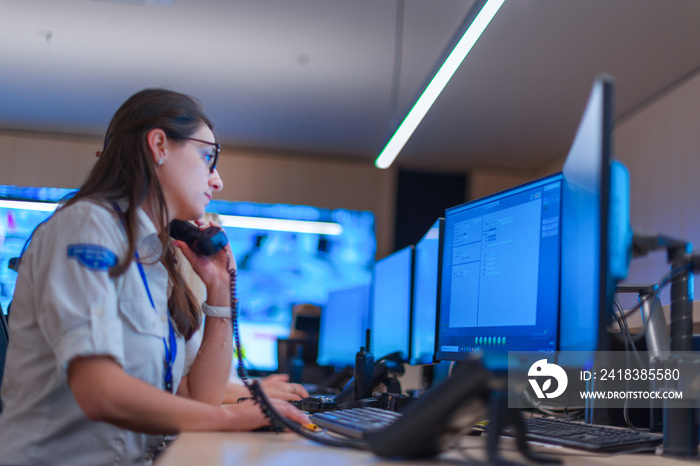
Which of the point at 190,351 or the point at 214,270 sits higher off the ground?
the point at 214,270

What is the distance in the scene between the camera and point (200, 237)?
5.63 ft

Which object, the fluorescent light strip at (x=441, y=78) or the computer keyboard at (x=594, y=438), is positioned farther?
the fluorescent light strip at (x=441, y=78)

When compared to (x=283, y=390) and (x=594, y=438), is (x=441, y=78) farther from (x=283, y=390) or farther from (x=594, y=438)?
(x=594, y=438)

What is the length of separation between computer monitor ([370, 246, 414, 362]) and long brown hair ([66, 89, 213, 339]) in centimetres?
88

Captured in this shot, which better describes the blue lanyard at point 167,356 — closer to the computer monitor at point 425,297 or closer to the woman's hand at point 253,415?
the woman's hand at point 253,415

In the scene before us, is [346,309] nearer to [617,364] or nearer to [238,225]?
[617,364]

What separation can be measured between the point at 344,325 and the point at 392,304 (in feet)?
4.37

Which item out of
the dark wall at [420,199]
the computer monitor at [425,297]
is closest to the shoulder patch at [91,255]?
the computer monitor at [425,297]

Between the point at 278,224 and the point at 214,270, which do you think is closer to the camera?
the point at 214,270

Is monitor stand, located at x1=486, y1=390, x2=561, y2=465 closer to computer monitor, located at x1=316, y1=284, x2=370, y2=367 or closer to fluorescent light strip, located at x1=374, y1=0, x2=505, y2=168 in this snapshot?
fluorescent light strip, located at x1=374, y1=0, x2=505, y2=168

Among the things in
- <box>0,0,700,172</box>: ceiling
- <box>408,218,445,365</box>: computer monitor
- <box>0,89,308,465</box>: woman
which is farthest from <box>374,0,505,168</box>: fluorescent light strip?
<box>0,89,308,465</box>: woman

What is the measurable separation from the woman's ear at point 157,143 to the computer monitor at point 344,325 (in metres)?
1.99

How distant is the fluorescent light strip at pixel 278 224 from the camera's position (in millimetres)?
6914

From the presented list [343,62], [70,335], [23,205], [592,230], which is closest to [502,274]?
[592,230]
